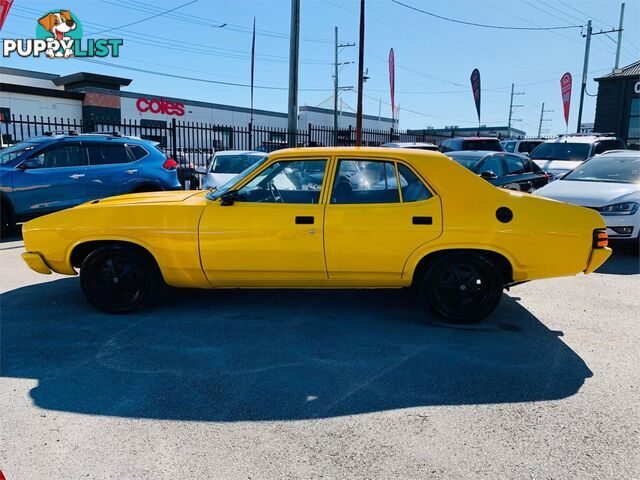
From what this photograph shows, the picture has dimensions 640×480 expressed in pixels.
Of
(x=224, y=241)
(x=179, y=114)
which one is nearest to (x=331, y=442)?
(x=224, y=241)

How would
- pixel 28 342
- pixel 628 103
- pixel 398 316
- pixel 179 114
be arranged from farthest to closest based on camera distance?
pixel 179 114 < pixel 628 103 < pixel 398 316 < pixel 28 342

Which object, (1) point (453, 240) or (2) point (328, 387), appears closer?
(2) point (328, 387)

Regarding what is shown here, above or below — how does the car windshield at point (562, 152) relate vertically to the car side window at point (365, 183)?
above

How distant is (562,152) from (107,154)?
11.4 meters

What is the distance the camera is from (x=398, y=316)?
15.8 ft

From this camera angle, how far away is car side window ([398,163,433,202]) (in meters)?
4.44

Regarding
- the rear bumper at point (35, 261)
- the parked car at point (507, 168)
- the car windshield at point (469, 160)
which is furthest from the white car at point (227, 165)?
the rear bumper at point (35, 261)

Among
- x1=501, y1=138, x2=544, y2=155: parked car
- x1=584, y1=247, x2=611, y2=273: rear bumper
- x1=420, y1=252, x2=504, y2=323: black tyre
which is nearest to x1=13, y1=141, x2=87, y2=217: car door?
x1=420, y1=252, x2=504, y2=323: black tyre

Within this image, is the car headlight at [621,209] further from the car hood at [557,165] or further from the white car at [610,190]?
the car hood at [557,165]

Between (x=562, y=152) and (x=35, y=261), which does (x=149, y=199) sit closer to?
(x=35, y=261)

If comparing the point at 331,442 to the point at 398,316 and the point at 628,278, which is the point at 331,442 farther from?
the point at 628,278

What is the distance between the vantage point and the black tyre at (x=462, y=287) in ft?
14.6

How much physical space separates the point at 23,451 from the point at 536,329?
159 inches

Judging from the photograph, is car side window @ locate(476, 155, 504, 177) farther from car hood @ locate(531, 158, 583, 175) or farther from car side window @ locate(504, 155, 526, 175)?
car hood @ locate(531, 158, 583, 175)
